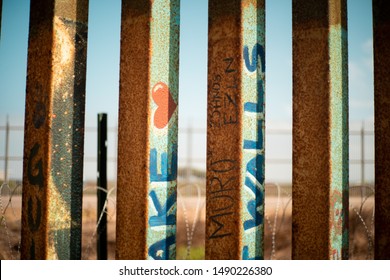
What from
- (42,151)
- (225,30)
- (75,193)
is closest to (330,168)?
(225,30)

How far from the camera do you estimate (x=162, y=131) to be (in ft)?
9.44

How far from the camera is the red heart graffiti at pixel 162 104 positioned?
287 centimetres

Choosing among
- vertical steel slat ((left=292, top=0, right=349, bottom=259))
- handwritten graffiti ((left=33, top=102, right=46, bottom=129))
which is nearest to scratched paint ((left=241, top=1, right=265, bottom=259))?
vertical steel slat ((left=292, top=0, right=349, bottom=259))

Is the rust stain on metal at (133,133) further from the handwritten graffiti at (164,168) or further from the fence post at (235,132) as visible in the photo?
the fence post at (235,132)

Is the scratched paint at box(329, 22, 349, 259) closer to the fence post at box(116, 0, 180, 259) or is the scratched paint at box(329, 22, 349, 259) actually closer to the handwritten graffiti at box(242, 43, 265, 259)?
the handwritten graffiti at box(242, 43, 265, 259)

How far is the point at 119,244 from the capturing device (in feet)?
9.72

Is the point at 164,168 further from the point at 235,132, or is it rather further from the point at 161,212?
the point at 235,132

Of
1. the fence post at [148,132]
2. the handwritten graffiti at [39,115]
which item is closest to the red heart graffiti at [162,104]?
the fence post at [148,132]

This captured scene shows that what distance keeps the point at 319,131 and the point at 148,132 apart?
4.79 ft

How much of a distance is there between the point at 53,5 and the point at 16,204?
401 inches

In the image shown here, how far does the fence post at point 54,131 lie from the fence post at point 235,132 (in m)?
1.07

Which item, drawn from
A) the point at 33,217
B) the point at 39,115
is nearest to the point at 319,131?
the point at 39,115

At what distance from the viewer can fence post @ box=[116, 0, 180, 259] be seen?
9.36ft
